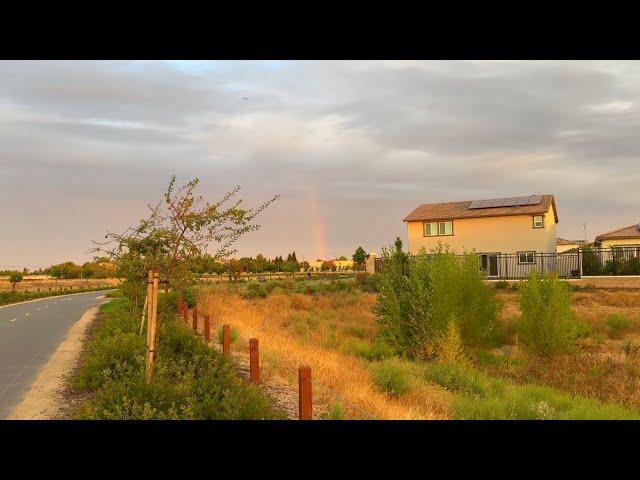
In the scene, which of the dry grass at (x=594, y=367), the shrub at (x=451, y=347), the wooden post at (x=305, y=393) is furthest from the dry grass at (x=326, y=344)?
the dry grass at (x=594, y=367)

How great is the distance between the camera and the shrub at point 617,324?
2190cm

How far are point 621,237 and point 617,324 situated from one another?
1186 inches

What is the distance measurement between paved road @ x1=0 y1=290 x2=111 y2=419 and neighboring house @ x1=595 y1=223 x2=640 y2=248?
42.9m

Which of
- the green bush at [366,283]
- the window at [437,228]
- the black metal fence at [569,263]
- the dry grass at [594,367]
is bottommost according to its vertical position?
the dry grass at [594,367]

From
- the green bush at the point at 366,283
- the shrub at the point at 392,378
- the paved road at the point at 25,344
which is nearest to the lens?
the paved road at the point at 25,344

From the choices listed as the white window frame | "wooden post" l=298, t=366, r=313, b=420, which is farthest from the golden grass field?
the white window frame

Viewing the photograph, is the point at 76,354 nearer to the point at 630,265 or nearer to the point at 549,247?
the point at 630,265

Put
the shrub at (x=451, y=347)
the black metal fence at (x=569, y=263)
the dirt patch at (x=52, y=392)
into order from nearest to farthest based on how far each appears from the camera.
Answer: the dirt patch at (x=52, y=392), the shrub at (x=451, y=347), the black metal fence at (x=569, y=263)

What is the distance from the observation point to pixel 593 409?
10797mm

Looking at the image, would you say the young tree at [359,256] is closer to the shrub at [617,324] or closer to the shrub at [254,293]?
the shrub at [254,293]

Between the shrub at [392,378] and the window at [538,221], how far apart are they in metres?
32.4

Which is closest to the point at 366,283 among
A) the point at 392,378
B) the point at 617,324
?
the point at 617,324

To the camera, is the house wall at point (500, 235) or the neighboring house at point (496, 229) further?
the house wall at point (500, 235)
